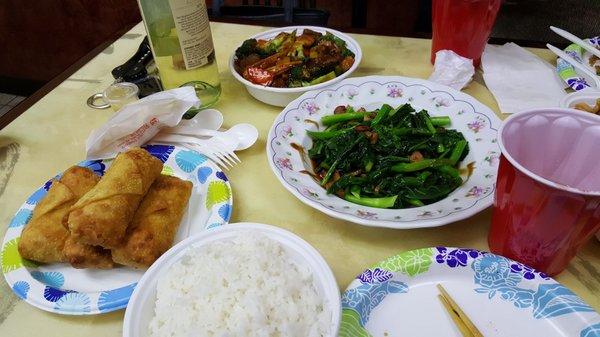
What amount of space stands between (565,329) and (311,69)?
1236 mm

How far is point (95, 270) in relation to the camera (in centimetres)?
110

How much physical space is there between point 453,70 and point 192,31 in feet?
3.35

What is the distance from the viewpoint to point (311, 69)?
67.5 inches

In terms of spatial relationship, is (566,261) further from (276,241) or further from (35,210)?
(35,210)

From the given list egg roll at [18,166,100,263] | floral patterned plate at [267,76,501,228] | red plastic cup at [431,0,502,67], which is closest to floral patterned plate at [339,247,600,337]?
floral patterned plate at [267,76,501,228]

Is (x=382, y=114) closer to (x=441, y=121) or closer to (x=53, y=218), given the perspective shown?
(x=441, y=121)

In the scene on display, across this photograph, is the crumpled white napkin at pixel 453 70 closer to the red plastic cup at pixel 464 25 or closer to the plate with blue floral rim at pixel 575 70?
the red plastic cup at pixel 464 25

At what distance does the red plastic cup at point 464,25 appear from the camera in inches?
62.7

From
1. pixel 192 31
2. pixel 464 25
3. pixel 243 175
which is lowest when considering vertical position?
pixel 243 175

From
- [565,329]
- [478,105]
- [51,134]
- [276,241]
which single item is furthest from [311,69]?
[565,329]

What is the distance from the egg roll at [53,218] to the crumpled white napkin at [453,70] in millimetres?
1327

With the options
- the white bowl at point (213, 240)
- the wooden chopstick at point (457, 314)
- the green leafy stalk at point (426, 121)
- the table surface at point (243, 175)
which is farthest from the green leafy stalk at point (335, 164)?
the wooden chopstick at point (457, 314)

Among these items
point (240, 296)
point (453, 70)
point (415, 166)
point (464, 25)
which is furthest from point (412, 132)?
point (240, 296)

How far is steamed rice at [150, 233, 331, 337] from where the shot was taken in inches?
32.7
